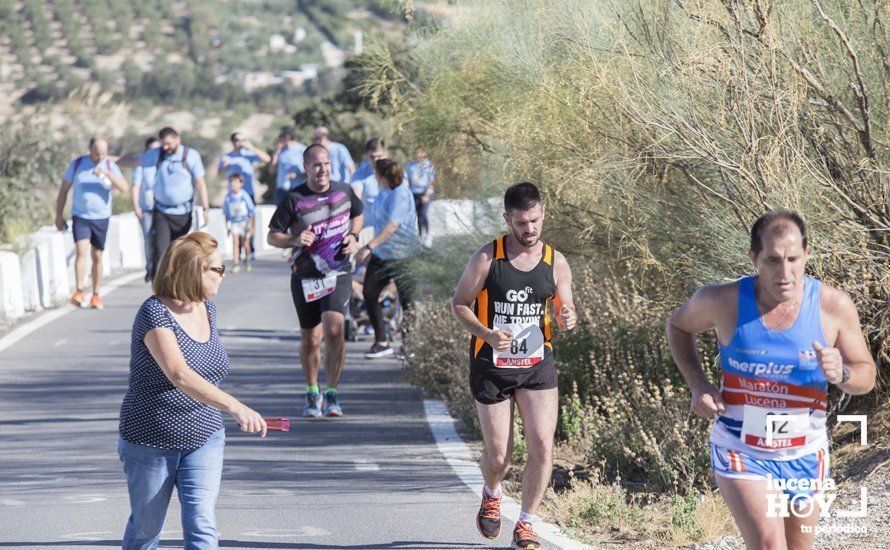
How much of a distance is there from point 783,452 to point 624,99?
364 cm

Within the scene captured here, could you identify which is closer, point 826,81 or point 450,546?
point 450,546

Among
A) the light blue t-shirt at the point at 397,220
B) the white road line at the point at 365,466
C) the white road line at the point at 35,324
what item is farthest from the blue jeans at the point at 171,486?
the white road line at the point at 35,324

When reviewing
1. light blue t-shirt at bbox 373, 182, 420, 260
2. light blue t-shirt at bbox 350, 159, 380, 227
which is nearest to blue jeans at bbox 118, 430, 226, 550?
light blue t-shirt at bbox 373, 182, 420, 260

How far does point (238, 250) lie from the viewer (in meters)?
23.5

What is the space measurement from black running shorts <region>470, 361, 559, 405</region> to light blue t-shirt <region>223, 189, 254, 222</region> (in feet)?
52.5

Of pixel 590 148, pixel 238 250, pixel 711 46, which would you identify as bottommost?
pixel 238 250

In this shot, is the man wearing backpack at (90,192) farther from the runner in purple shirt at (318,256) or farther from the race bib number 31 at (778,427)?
the race bib number 31 at (778,427)

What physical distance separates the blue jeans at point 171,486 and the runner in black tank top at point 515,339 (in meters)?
1.69

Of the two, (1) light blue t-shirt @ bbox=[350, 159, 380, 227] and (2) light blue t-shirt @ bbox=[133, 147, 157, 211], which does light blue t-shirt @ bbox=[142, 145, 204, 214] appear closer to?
(2) light blue t-shirt @ bbox=[133, 147, 157, 211]

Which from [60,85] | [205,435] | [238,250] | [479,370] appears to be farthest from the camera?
[60,85]

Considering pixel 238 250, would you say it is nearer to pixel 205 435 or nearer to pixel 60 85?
pixel 205 435

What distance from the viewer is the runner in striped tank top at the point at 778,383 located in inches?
190

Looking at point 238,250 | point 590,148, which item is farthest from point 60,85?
point 590,148

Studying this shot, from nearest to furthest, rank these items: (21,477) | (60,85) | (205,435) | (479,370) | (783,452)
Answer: (783,452)
(205,435)
(479,370)
(21,477)
(60,85)
